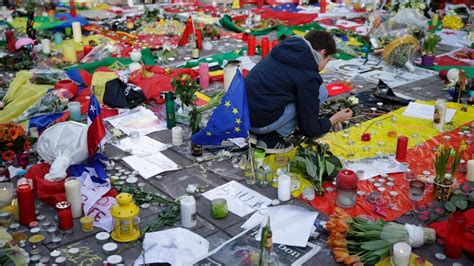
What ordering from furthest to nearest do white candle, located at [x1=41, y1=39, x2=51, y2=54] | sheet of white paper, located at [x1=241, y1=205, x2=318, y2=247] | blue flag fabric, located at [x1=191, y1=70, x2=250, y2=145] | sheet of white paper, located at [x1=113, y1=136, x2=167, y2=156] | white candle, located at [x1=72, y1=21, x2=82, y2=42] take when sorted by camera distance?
white candle, located at [x1=72, y1=21, x2=82, y2=42] < white candle, located at [x1=41, y1=39, x2=51, y2=54] < sheet of white paper, located at [x1=113, y1=136, x2=167, y2=156] < blue flag fabric, located at [x1=191, y1=70, x2=250, y2=145] < sheet of white paper, located at [x1=241, y1=205, x2=318, y2=247]

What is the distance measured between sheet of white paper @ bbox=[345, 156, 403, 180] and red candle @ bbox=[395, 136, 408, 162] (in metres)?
0.05

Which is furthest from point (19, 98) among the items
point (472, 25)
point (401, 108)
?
point (472, 25)

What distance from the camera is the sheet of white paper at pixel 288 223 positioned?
3.38 metres

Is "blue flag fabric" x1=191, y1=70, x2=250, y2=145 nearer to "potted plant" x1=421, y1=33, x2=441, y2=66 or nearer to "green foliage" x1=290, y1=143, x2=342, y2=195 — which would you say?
"green foliage" x1=290, y1=143, x2=342, y2=195

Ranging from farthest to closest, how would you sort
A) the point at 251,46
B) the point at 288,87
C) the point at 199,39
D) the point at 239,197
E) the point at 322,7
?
the point at 322,7
the point at 199,39
the point at 251,46
the point at 288,87
the point at 239,197

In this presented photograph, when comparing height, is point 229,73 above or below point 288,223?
above

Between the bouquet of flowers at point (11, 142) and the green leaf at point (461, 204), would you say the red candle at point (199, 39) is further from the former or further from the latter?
the green leaf at point (461, 204)

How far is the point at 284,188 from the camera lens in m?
3.87

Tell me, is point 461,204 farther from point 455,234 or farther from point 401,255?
point 401,255

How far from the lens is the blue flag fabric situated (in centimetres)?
419

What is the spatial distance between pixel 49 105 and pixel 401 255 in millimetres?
3666

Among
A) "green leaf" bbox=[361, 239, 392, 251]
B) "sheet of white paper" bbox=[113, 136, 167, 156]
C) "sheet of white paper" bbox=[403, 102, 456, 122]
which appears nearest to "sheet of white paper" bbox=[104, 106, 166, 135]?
"sheet of white paper" bbox=[113, 136, 167, 156]

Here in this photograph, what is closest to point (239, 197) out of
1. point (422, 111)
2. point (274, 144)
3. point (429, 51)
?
point (274, 144)

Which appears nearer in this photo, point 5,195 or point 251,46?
point 5,195
